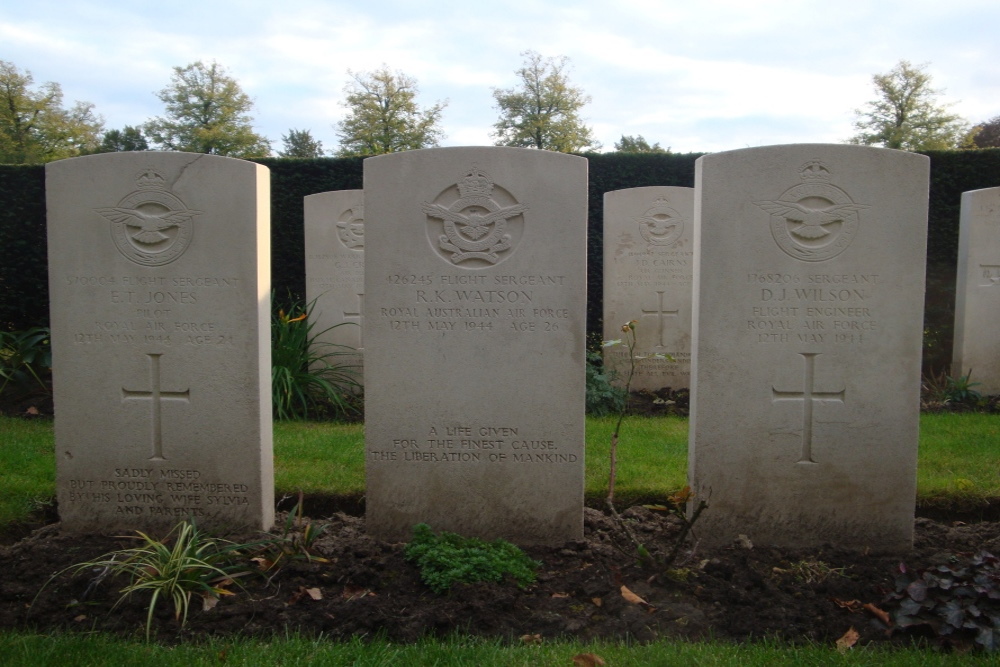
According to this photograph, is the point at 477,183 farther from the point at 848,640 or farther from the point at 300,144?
the point at 300,144

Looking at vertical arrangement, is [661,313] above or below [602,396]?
above

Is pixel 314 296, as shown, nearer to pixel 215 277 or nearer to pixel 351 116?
pixel 215 277

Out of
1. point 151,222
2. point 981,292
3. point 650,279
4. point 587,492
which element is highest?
point 151,222

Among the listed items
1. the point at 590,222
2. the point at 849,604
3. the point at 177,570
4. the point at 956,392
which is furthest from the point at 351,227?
the point at 956,392

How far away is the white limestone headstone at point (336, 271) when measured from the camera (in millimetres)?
8320

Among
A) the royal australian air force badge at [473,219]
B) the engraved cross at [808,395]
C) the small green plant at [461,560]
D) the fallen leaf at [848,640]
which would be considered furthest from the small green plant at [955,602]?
the royal australian air force badge at [473,219]

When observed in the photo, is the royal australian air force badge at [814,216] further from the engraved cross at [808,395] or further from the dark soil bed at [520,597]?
the dark soil bed at [520,597]

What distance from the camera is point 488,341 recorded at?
13.1ft

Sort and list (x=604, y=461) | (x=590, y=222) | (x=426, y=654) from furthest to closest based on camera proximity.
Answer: (x=590, y=222) < (x=604, y=461) < (x=426, y=654)

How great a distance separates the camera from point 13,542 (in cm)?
408

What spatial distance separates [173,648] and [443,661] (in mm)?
→ 1051

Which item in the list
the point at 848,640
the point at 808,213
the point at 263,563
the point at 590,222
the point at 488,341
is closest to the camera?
the point at 848,640

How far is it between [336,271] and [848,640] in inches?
262

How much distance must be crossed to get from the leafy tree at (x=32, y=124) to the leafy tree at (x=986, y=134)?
36864 mm
